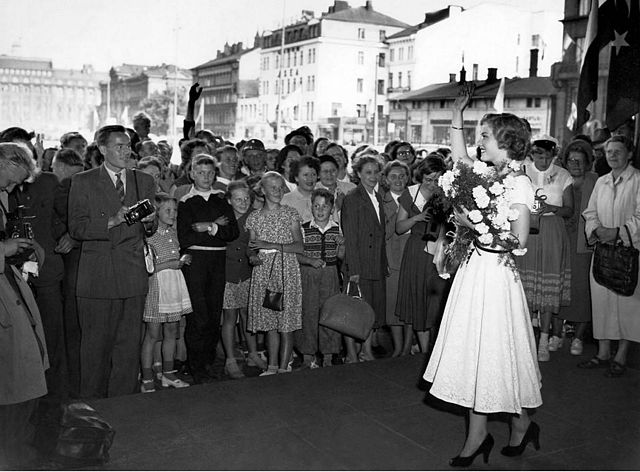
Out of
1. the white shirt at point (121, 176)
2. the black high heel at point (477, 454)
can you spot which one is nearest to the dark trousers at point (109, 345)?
the white shirt at point (121, 176)

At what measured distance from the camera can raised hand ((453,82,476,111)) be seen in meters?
4.95

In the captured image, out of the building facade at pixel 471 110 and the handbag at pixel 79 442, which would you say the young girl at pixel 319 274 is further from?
the building facade at pixel 471 110

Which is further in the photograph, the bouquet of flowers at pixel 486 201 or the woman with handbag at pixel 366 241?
the woman with handbag at pixel 366 241

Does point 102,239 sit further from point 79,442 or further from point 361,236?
point 361,236

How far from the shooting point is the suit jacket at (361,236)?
7008 mm

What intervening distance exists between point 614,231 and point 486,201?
115 inches

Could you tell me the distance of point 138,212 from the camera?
5.28 m

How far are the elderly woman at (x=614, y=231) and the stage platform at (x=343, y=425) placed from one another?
0.43 m

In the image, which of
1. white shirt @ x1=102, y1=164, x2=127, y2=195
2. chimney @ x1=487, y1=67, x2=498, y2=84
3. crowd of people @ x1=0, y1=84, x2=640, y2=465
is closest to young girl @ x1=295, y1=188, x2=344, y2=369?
crowd of people @ x1=0, y1=84, x2=640, y2=465

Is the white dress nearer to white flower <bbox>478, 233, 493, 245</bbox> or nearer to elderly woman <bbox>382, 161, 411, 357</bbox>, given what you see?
white flower <bbox>478, 233, 493, 245</bbox>

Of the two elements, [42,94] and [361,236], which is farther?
[42,94]

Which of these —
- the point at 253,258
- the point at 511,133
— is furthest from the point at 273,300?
the point at 511,133

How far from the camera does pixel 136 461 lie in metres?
4.50

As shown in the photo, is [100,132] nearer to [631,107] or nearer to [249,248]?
[249,248]
